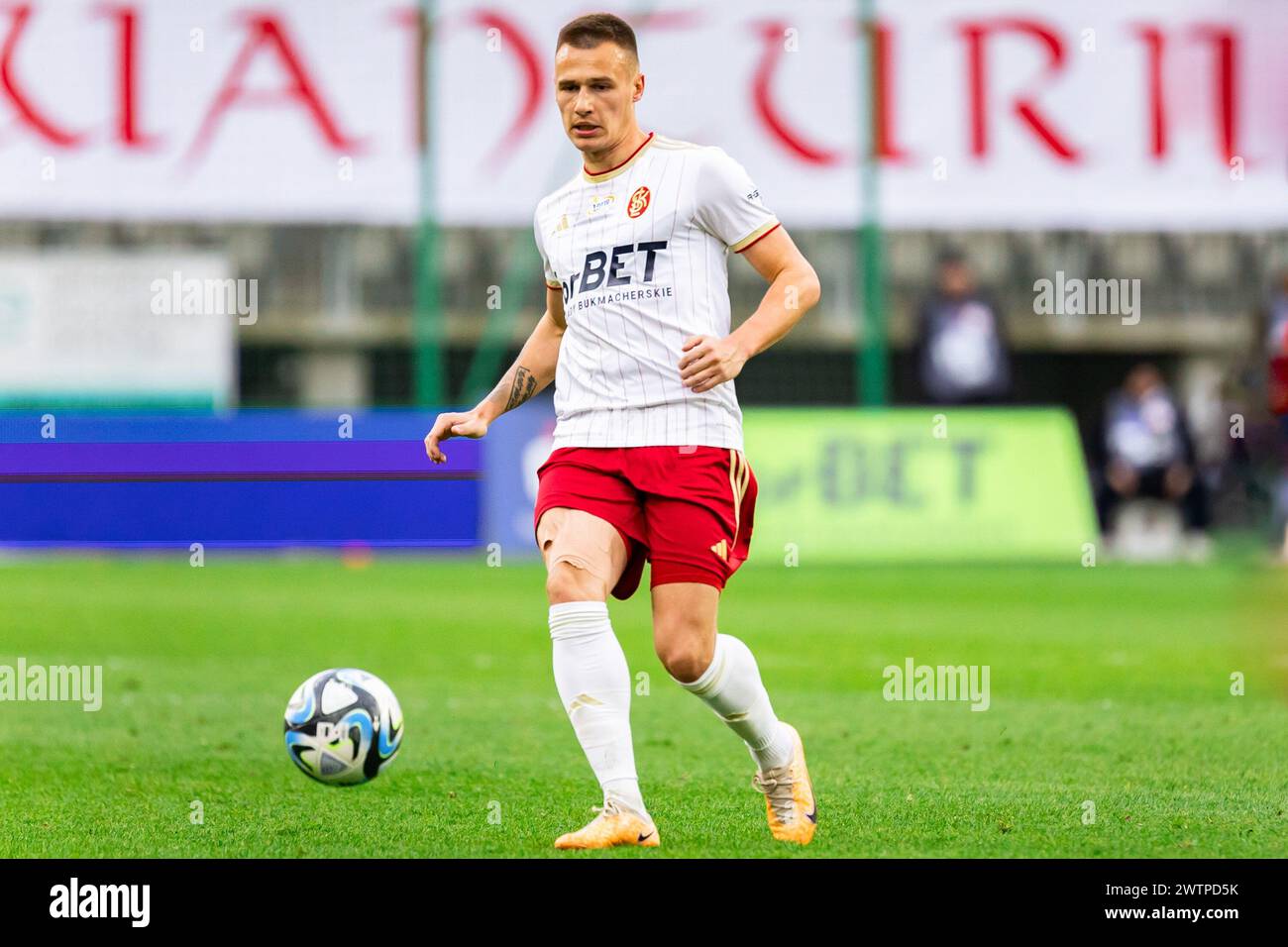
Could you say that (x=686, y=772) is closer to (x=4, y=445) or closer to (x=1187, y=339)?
(x=4, y=445)

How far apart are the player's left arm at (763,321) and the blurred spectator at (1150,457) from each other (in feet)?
49.0

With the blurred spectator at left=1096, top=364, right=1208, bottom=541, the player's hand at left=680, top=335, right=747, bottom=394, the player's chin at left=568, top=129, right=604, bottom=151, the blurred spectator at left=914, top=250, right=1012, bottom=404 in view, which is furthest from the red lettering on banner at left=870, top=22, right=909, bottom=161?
the player's hand at left=680, top=335, right=747, bottom=394

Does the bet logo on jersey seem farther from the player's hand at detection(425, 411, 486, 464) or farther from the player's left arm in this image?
the player's hand at detection(425, 411, 486, 464)

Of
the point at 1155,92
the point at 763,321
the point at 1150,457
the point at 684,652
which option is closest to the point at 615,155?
the point at 763,321

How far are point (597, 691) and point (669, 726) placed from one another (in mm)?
2823

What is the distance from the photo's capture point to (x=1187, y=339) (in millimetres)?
30141

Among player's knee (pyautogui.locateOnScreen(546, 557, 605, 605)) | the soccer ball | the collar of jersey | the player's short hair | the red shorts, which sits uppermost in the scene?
the player's short hair

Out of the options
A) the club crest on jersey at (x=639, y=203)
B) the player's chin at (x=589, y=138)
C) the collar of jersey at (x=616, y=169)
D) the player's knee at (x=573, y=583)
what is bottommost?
the player's knee at (x=573, y=583)

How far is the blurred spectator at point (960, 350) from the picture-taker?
1695cm

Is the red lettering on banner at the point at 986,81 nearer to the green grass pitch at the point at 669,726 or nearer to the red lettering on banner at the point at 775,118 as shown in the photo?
the red lettering on banner at the point at 775,118

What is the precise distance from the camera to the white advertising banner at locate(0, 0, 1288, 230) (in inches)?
699

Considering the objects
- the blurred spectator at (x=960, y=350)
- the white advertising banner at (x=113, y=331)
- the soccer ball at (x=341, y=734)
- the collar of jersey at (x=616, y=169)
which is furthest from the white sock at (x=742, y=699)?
the white advertising banner at (x=113, y=331)

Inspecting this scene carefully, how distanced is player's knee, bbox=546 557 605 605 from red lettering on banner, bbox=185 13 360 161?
1362 cm

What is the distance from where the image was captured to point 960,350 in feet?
55.8
